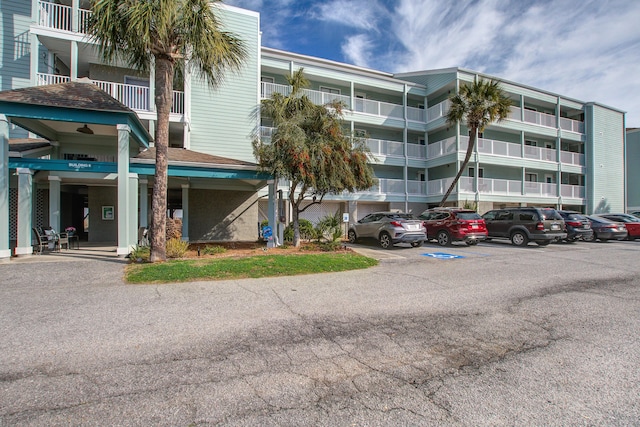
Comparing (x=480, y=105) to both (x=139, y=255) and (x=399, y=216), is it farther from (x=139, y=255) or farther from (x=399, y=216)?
(x=139, y=255)

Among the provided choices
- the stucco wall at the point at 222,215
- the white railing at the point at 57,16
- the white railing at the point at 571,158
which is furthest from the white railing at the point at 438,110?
the white railing at the point at 57,16

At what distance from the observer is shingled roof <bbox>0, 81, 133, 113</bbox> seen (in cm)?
990

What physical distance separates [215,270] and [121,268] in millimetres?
2680

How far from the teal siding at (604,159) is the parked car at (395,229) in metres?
22.7

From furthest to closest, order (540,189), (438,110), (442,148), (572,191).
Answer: (572,191) < (540,189) < (438,110) < (442,148)

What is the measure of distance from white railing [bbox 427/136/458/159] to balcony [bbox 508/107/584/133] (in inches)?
235

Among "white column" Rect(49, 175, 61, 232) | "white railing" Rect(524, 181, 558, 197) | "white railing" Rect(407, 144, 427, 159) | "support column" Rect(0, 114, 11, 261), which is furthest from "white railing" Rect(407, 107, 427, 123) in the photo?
"support column" Rect(0, 114, 11, 261)

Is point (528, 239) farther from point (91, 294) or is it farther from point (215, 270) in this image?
point (91, 294)

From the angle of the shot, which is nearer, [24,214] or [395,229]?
[24,214]

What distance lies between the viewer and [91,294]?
6.28 m

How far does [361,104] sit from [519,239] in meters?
12.9

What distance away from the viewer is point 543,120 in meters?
26.0

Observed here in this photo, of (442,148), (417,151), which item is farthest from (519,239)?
(417,151)

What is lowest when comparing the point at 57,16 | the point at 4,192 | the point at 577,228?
the point at 577,228
